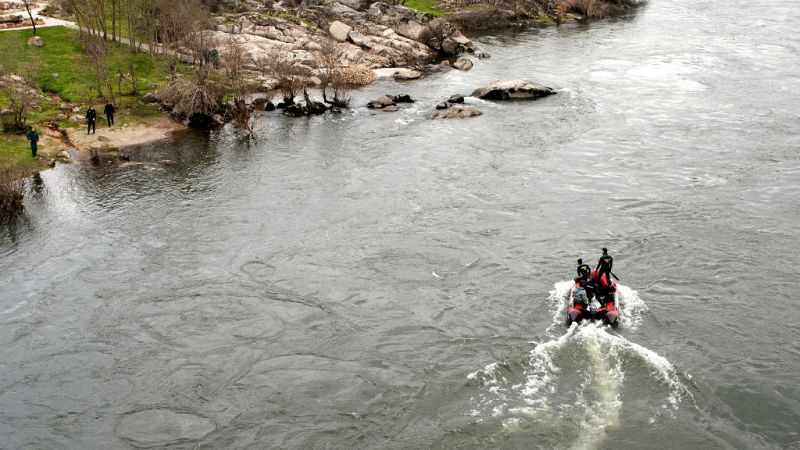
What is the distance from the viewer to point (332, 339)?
29750 mm

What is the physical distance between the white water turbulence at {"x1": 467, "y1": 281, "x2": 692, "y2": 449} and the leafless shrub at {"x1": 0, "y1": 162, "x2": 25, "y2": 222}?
1095 inches

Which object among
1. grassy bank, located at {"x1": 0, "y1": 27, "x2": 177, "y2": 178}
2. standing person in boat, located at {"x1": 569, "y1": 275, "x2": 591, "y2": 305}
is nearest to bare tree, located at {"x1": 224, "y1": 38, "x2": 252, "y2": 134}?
grassy bank, located at {"x1": 0, "y1": 27, "x2": 177, "y2": 178}

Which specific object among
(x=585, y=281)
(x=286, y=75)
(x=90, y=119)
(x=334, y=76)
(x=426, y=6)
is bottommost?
(x=585, y=281)

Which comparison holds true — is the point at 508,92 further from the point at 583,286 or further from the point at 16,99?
the point at 16,99

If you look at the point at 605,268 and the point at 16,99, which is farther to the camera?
the point at 16,99

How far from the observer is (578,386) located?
86.8 feet

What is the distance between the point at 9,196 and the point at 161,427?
815 inches

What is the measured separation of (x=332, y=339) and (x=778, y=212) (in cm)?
2631

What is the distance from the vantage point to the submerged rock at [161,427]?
80.9ft

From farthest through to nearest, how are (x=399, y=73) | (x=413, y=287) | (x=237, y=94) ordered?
(x=399, y=73)
(x=237, y=94)
(x=413, y=287)

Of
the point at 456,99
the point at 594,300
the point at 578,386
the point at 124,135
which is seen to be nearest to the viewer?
the point at 578,386

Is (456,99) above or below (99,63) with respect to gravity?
below

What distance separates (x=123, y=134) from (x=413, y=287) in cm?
2945

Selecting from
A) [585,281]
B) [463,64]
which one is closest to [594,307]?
[585,281]
